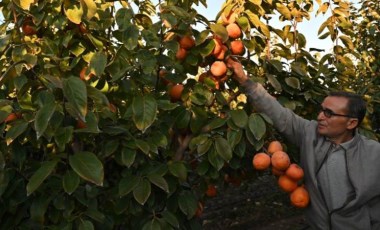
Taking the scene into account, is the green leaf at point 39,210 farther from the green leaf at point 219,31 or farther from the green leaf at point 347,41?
the green leaf at point 347,41

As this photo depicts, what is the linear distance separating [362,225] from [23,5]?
1800 millimetres

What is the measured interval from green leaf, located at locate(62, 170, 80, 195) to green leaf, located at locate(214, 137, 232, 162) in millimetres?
583

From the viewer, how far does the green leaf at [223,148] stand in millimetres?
1795

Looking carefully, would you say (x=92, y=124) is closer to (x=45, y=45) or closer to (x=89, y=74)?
(x=89, y=74)

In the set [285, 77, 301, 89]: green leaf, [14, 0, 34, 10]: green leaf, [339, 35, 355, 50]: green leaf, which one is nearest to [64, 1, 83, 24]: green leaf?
[14, 0, 34, 10]: green leaf

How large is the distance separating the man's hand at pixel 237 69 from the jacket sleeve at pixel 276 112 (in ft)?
0.08

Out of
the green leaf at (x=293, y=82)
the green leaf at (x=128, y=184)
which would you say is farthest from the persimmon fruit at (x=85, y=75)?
the green leaf at (x=293, y=82)

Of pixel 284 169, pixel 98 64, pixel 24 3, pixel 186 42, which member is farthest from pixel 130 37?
pixel 284 169

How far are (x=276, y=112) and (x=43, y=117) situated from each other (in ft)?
3.93

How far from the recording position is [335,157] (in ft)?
7.13

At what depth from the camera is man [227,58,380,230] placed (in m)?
2.12

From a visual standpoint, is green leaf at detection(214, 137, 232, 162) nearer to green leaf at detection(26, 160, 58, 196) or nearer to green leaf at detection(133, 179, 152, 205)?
green leaf at detection(133, 179, 152, 205)

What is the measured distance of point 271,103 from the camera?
214 cm

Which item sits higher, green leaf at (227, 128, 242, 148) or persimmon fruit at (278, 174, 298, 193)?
green leaf at (227, 128, 242, 148)
